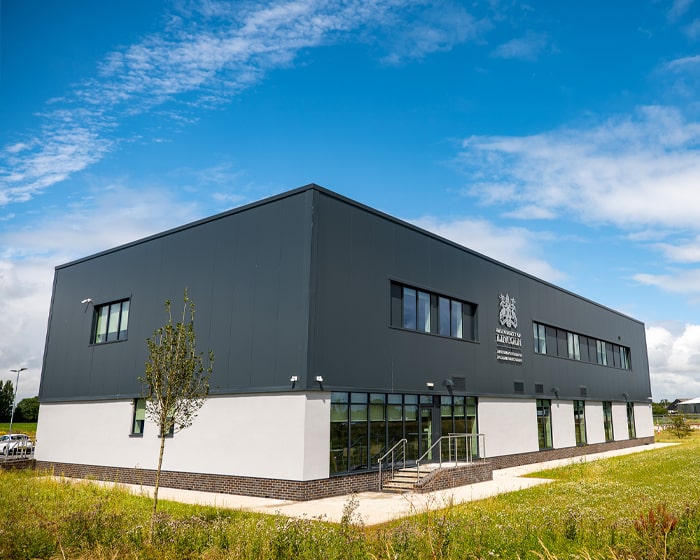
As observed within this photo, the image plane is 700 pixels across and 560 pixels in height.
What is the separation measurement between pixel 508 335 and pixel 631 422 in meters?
20.8

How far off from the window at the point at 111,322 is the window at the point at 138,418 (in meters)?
2.89

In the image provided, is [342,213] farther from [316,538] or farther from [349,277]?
[316,538]

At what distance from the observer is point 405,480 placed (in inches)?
766

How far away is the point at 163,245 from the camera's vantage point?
77.5ft

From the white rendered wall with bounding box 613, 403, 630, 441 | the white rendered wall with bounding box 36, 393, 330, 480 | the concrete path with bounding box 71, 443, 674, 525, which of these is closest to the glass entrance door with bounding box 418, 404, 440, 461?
the concrete path with bounding box 71, 443, 674, 525

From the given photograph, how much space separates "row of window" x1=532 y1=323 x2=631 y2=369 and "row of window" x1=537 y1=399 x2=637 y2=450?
9.06 ft

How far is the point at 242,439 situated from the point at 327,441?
2923 millimetres

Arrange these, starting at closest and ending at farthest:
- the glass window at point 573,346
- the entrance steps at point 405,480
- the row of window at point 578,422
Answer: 1. the entrance steps at point 405,480
2. the row of window at point 578,422
3. the glass window at point 573,346

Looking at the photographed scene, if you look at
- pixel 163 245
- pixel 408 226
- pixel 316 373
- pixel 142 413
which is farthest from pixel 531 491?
pixel 163 245

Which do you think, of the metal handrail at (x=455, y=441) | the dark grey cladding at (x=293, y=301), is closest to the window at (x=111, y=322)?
the dark grey cladding at (x=293, y=301)

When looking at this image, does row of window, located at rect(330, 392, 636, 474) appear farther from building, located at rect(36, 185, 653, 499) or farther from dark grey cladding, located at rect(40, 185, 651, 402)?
dark grey cladding, located at rect(40, 185, 651, 402)

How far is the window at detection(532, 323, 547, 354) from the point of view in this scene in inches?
1228

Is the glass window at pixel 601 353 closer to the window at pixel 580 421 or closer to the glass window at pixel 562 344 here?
the window at pixel 580 421

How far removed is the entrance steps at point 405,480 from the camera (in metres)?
18.9
